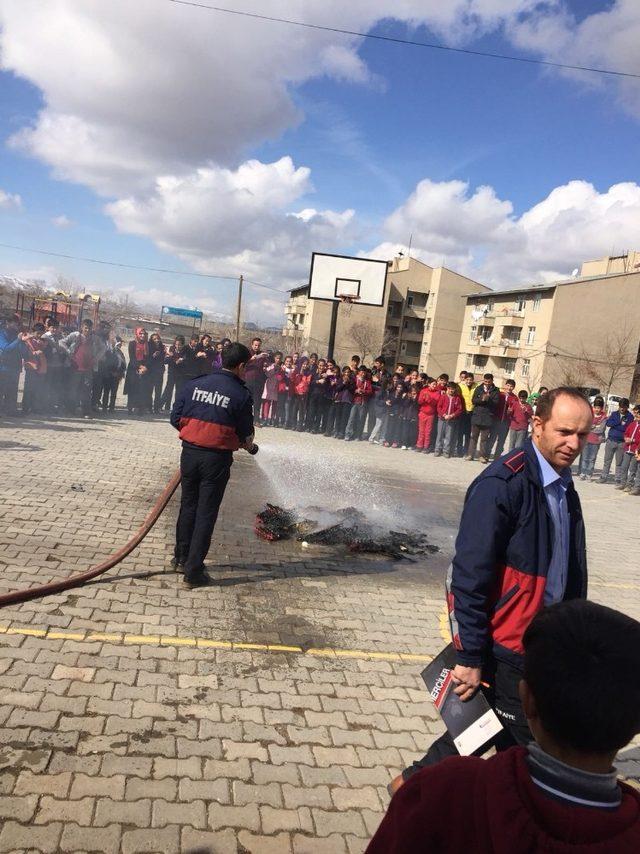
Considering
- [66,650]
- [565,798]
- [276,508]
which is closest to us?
[565,798]

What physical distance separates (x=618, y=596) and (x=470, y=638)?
17.0 feet

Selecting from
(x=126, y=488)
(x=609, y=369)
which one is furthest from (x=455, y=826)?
(x=609, y=369)

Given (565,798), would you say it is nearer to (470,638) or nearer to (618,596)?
(470,638)

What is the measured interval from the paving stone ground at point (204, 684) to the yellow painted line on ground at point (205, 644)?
0.6 inches

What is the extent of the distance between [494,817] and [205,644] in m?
3.50

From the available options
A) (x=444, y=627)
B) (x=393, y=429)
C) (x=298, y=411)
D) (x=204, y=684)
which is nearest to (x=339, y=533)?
(x=444, y=627)

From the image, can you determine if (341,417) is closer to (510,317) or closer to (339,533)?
(339,533)

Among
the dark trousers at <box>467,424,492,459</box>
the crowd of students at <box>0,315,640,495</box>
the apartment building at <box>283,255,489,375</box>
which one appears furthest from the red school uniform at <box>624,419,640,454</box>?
the apartment building at <box>283,255,489,375</box>

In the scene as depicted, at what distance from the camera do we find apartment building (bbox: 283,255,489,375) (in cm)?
6681

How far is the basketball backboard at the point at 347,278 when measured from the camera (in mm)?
21188

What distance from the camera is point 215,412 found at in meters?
5.24

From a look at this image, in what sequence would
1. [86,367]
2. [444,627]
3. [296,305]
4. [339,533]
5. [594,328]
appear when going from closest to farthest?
[444,627] → [339,533] → [86,367] → [594,328] → [296,305]

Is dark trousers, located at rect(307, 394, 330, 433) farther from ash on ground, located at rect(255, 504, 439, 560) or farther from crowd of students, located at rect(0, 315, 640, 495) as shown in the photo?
ash on ground, located at rect(255, 504, 439, 560)

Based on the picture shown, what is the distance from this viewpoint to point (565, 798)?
1.21 m
